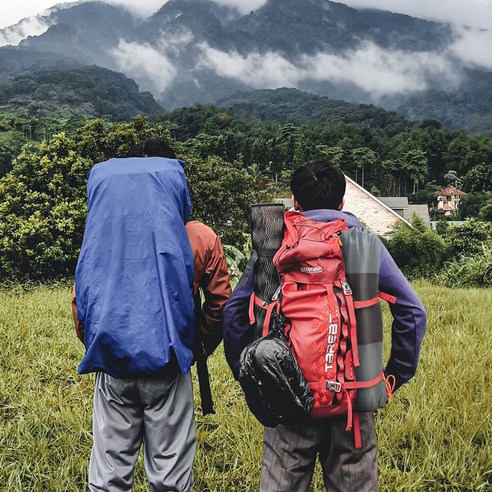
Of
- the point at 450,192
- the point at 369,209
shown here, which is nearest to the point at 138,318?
the point at 369,209

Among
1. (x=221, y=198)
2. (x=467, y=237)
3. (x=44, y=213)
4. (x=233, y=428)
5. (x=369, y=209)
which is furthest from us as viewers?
(x=369, y=209)

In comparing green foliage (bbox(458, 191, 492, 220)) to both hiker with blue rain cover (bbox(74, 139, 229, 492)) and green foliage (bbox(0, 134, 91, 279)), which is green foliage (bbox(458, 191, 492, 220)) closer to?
green foliage (bbox(0, 134, 91, 279))

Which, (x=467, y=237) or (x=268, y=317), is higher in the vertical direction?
(x=268, y=317)

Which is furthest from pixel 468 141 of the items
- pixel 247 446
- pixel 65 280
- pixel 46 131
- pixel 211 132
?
pixel 247 446

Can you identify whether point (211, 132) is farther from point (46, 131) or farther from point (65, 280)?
point (65, 280)

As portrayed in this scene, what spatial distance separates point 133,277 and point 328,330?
616mm

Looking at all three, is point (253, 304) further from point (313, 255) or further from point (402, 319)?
point (402, 319)

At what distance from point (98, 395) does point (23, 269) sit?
15.0m

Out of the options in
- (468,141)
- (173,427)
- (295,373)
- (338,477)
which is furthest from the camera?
(468,141)

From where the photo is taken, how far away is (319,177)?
5.36ft

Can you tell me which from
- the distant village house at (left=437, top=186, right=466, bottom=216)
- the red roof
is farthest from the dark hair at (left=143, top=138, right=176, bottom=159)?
the red roof

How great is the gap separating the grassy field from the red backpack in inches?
42.1

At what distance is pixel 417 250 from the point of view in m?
20.6

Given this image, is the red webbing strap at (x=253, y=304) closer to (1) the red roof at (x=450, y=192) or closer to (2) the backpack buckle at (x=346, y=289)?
(2) the backpack buckle at (x=346, y=289)
